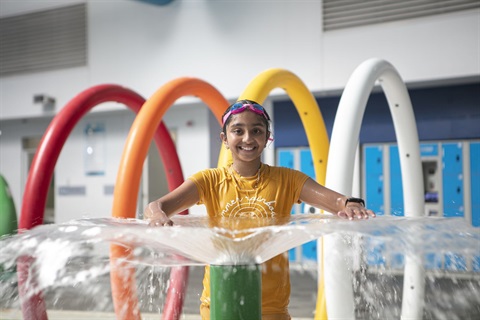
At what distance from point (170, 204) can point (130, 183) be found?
1323 millimetres

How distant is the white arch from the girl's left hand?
0.22 meters

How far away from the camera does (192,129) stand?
9953 mm

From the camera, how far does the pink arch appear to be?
315 cm

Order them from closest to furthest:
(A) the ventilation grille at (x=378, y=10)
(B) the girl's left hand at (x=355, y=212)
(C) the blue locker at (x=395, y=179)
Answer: (B) the girl's left hand at (x=355, y=212) < (A) the ventilation grille at (x=378, y=10) < (C) the blue locker at (x=395, y=179)

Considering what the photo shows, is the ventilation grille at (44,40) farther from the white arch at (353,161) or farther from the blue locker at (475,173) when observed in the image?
the white arch at (353,161)

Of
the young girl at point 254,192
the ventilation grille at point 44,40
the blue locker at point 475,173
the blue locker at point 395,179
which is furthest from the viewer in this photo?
the ventilation grille at point 44,40

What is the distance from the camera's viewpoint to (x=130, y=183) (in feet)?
10.7

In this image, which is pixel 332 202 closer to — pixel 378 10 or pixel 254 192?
pixel 254 192

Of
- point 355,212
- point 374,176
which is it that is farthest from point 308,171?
point 355,212

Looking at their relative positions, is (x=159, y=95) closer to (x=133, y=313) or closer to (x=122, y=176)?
(x=122, y=176)

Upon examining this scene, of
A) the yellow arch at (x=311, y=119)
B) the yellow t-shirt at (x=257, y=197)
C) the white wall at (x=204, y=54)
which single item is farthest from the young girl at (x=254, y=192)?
the white wall at (x=204, y=54)

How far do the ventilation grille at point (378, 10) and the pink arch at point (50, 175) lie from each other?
476 cm

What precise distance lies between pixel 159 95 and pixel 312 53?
16.8 feet

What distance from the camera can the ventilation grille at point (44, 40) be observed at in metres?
10.3
